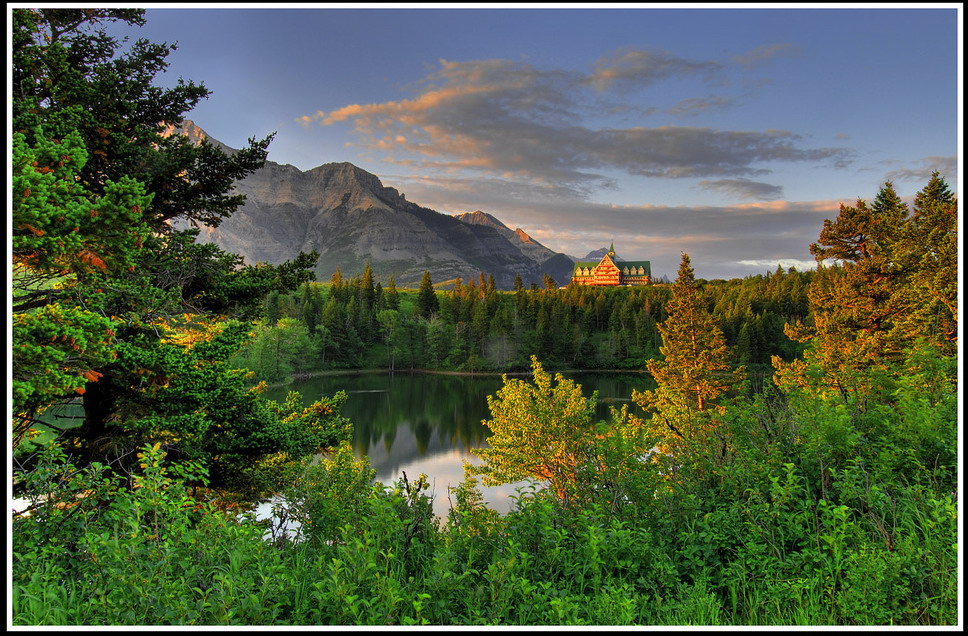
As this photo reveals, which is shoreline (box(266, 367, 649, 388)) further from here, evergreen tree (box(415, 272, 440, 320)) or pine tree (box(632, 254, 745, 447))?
pine tree (box(632, 254, 745, 447))

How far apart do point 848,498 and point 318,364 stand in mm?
92946

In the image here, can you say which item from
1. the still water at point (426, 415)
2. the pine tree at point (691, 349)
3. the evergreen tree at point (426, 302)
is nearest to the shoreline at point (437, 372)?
the still water at point (426, 415)

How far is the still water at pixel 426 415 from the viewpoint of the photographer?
119ft

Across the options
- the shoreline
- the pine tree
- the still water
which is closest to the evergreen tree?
the shoreline

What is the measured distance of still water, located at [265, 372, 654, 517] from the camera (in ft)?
119

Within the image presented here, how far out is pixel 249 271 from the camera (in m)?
11.7

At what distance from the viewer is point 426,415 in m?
55.4

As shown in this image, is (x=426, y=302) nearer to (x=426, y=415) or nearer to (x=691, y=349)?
(x=426, y=415)

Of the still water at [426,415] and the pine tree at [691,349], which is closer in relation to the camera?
the pine tree at [691,349]

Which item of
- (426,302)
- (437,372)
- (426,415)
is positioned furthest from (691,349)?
(426,302)

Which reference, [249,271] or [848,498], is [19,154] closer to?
[848,498]

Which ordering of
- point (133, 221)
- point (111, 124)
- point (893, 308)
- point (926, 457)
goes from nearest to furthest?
point (926, 457) → point (133, 221) → point (111, 124) → point (893, 308)

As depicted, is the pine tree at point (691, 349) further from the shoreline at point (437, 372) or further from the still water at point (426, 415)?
the shoreline at point (437, 372)

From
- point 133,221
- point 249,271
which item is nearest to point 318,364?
point 249,271
